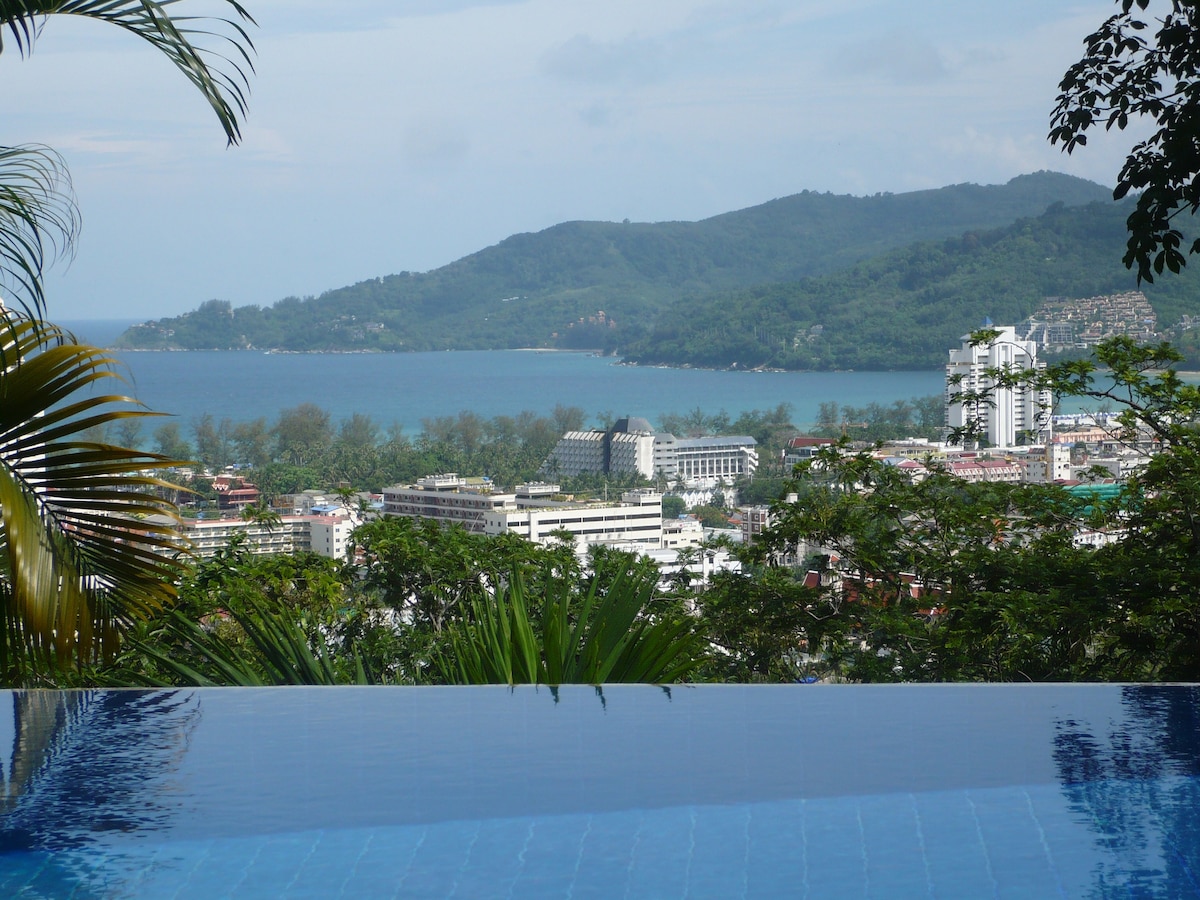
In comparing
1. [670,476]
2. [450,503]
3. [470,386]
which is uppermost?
[450,503]

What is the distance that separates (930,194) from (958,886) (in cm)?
7830

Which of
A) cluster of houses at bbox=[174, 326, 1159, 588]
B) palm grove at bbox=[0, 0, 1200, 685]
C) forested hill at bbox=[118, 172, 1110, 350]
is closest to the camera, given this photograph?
palm grove at bbox=[0, 0, 1200, 685]

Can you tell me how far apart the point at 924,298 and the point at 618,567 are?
44.5m

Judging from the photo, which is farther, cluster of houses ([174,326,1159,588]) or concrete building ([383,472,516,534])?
concrete building ([383,472,516,534])

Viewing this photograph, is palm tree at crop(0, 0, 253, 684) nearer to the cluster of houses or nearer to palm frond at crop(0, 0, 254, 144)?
palm frond at crop(0, 0, 254, 144)

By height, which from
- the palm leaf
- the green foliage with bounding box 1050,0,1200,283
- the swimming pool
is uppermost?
the green foliage with bounding box 1050,0,1200,283

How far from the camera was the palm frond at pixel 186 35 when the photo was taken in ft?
6.89

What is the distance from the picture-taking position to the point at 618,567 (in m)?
4.22

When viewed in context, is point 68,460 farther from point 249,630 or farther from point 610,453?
point 610,453

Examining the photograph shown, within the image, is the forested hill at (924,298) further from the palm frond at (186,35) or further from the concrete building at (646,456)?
the palm frond at (186,35)

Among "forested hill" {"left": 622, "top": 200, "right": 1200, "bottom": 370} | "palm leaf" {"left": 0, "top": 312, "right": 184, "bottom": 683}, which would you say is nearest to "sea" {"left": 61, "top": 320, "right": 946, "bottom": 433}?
"forested hill" {"left": 622, "top": 200, "right": 1200, "bottom": 370}

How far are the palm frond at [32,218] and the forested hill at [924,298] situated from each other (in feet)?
70.0

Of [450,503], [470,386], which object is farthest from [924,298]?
[450,503]

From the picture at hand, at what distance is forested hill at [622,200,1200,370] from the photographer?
35.4m
